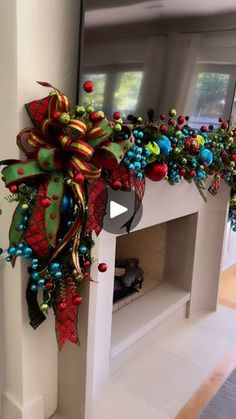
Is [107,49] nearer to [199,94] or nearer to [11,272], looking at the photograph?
[199,94]

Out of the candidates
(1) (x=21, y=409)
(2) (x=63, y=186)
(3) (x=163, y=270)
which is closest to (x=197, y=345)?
(3) (x=163, y=270)

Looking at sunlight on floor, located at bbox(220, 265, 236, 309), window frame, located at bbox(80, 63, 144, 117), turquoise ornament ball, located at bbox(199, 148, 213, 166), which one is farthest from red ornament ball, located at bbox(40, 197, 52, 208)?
sunlight on floor, located at bbox(220, 265, 236, 309)

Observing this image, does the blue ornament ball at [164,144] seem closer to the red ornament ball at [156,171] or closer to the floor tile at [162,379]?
the red ornament ball at [156,171]

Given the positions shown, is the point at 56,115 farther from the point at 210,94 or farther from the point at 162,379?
the point at 162,379

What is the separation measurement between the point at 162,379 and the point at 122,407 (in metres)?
0.28

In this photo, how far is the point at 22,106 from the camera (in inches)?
44.8

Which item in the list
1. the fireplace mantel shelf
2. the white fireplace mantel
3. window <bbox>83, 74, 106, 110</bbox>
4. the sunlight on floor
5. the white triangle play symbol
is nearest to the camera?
window <bbox>83, 74, 106, 110</bbox>

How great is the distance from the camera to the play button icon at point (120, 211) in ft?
4.46

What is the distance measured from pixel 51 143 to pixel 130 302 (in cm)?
133

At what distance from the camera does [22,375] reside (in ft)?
4.50

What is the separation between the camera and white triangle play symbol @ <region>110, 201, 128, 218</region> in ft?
4.47

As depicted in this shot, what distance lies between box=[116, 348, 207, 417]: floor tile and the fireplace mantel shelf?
130mm

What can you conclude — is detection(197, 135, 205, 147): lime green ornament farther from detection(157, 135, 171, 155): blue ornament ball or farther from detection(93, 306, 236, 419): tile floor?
detection(93, 306, 236, 419): tile floor

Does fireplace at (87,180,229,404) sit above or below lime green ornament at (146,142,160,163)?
below
